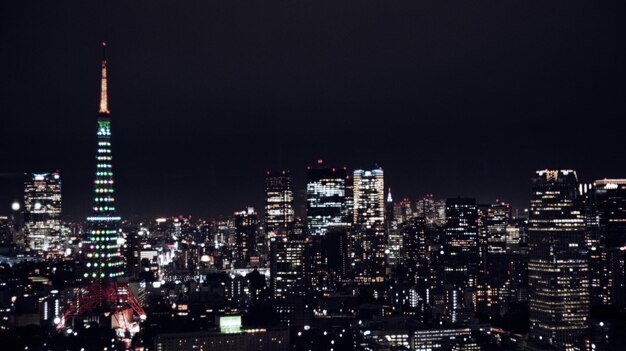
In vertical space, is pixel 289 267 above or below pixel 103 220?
below

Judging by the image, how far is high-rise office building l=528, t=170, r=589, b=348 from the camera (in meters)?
16.4

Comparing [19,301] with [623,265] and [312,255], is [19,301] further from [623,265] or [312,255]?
[623,265]

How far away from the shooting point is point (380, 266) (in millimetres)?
27094

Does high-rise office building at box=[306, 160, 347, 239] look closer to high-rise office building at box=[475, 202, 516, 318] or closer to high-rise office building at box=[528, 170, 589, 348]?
high-rise office building at box=[475, 202, 516, 318]

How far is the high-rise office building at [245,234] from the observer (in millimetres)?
30516

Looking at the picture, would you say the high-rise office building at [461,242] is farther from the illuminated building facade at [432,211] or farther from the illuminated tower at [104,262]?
the illuminated tower at [104,262]

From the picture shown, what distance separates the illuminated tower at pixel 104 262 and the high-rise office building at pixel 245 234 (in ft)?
30.5

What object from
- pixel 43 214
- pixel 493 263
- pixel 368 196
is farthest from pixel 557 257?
pixel 368 196

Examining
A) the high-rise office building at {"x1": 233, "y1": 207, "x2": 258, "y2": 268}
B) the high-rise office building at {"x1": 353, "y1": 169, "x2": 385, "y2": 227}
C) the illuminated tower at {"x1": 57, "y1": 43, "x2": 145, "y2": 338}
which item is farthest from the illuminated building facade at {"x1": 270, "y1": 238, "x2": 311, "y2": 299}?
the high-rise office building at {"x1": 353, "y1": 169, "x2": 385, "y2": 227}

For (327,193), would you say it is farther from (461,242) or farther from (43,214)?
(43,214)

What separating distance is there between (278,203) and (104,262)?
36.6ft

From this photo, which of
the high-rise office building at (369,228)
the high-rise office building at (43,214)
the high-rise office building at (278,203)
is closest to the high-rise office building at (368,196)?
the high-rise office building at (369,228)

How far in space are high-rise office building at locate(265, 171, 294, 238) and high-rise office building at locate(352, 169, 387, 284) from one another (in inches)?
95.1

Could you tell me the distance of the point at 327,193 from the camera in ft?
105
